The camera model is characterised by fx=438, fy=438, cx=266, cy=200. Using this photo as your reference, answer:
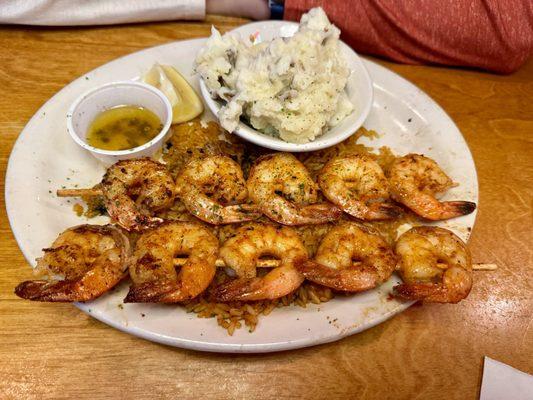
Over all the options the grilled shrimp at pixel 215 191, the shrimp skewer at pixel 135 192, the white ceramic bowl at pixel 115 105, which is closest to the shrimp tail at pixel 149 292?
the shrimp skewer at pixel 135 192

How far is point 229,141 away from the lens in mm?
2881

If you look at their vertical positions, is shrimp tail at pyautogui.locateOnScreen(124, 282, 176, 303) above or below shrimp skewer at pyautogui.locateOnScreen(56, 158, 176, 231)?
below

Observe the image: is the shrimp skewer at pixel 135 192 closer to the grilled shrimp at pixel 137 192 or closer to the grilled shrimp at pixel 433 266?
the grilled shrimp at pixel 137 192

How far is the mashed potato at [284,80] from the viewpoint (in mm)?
2492

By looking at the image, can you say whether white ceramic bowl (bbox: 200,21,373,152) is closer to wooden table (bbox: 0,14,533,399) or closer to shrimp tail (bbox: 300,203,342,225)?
shrimp tail (bbox: 300,203,342,225)

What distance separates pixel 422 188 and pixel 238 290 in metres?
1.24

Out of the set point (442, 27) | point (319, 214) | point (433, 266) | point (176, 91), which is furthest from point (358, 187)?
point (442, 27)

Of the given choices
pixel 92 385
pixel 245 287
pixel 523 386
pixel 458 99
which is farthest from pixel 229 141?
pixel 523 386

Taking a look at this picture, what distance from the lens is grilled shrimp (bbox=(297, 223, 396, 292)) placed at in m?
2.02

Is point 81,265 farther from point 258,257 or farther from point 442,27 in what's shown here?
Result: point 442,27

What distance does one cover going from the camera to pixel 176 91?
9.64ft

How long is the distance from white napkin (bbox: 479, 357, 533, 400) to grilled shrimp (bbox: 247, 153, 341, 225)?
3.52 ft

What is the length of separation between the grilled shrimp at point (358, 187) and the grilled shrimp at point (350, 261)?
16 cm

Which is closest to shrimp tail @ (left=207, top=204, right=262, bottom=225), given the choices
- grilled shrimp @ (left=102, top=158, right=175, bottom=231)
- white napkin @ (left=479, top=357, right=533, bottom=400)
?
grilled shrimp @ (left=102, top=158, right=175, bottom=231)
